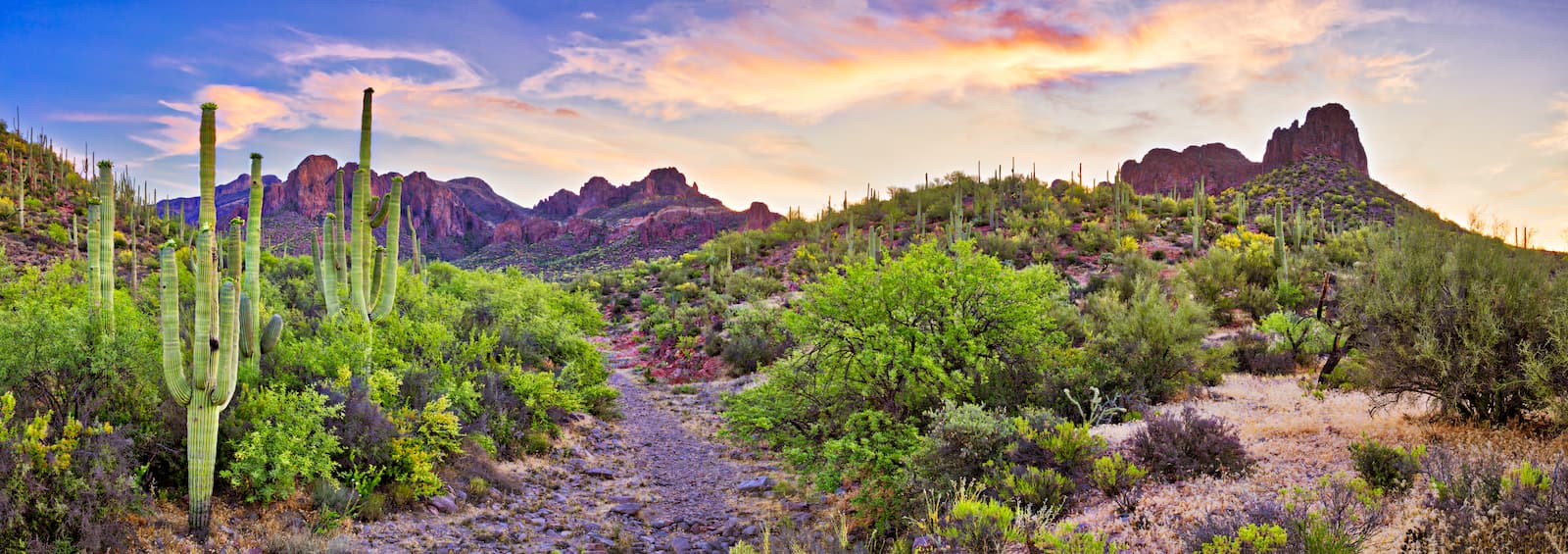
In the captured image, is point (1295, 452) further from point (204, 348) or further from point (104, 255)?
point (104, 255)

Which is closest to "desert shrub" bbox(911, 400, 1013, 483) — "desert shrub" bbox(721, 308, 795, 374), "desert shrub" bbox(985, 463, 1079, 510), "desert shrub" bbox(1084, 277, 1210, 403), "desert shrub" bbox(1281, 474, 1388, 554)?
"desert shrub" bbox(985, 463, 1079, 510)

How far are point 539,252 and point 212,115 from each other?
81.5 m

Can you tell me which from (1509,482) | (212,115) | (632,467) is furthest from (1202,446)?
(212,115)

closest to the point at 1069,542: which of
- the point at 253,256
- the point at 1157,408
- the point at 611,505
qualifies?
the point at 1157,408

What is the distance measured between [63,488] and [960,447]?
8282 mm

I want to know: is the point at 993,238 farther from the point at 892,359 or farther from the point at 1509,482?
the point at 1509,482

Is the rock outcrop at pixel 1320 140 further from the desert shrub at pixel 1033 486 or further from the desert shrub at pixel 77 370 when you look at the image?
the desert shrub at pixel 77 370

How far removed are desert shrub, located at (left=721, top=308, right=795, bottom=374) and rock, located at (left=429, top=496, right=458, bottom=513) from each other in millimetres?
11084

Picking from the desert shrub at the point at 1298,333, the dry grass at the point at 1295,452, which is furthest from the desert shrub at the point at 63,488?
the desert shrub at the point at 1298,333

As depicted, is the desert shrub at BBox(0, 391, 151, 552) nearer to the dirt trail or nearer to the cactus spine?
the cactus spine

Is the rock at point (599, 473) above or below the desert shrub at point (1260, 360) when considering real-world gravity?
below

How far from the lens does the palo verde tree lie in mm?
6820

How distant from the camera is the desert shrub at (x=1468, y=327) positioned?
6.94 meters

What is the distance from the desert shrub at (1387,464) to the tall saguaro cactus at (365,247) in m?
11.2
